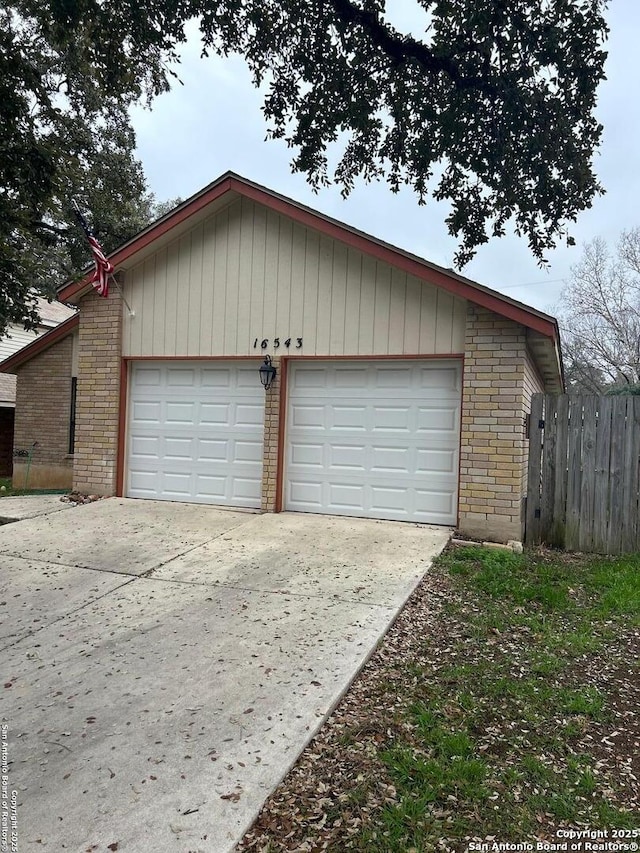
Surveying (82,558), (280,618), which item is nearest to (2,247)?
(82,558)

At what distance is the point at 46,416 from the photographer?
13.2 metres

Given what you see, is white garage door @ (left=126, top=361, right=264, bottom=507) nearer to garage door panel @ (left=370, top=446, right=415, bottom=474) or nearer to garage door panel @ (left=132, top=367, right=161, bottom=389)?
garage door panel @ (left=132, top=367, right=161, bottom=389)

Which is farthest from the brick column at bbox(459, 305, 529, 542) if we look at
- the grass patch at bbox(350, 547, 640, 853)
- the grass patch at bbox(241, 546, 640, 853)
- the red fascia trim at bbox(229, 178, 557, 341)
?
the grass patch at bbox(241, 546, 640, 853)

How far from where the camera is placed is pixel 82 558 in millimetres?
5988

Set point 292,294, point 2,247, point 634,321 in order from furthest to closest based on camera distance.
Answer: point 634,321, point 292,294, point 2,247

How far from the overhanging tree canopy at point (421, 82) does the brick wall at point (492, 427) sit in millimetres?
1171

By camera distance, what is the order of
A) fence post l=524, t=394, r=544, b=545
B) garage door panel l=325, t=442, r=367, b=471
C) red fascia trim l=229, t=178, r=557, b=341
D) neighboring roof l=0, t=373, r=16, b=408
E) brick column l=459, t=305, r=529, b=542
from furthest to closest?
1. neighboring roof l=0, t=373, r=16, b=408
2. garage door panel l=325, t=442, r=367, b=471
3. fence post l=524, t=394, r=544, b=545
4. brick column l=459, t=305, r=529, b=542
5. red fascia trim l=229, t=178, r=557, b=341

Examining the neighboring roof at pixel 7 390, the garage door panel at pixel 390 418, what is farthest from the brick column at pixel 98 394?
the neighboring roof at pixel 7 390

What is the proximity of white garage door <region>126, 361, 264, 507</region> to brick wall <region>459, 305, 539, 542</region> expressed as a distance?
3025 millimetres

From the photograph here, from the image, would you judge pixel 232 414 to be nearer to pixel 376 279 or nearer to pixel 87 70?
pixel 376 279

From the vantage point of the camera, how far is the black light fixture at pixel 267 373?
7.86 m

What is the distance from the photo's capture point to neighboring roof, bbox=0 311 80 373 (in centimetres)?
1260

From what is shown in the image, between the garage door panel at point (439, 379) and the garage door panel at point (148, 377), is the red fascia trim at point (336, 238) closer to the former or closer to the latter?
the garage door panel at point (439, 379)

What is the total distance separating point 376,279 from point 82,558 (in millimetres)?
5052
